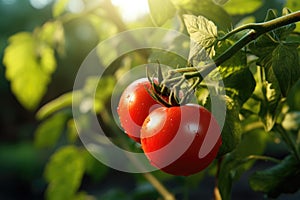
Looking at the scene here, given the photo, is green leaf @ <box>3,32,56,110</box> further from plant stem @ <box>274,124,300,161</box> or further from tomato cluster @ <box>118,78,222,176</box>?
tomato cluster @ <box>118,78,222,176</box>

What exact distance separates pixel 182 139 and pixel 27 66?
0.90m

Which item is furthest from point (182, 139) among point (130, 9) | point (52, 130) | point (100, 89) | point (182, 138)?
point (52, 130)

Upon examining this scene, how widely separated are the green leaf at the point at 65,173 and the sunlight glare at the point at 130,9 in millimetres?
335

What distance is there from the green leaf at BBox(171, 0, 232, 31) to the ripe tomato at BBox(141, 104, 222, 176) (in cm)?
17

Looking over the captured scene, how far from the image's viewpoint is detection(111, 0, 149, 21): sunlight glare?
951 mm

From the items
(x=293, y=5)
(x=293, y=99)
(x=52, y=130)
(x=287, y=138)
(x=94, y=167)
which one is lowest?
(x=94, y=167)

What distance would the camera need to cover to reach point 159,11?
2.11 ft

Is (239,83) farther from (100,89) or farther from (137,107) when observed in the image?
(100,89)

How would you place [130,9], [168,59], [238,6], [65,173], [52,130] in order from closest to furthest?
[168,59] → [238,6] → [130,9] → [65,173] → [52,130]

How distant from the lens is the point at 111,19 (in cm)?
108

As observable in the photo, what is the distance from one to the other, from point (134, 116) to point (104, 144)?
31.8 inches

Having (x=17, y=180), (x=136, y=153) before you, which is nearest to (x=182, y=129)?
(x=136, y=153)

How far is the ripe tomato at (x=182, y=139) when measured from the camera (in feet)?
1.54

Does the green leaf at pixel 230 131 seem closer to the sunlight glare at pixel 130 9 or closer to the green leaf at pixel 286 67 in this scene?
the green leaf at pixel 286 67
